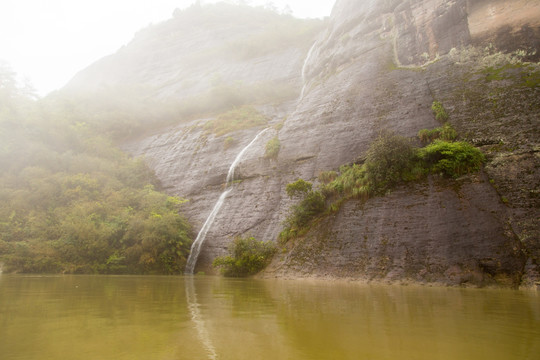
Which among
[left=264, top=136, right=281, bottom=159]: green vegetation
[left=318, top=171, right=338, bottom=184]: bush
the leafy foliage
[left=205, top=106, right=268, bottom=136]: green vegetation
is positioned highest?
[left=205, top=106, right=268, bottom=136]: green vegetation

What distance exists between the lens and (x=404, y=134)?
17234mm

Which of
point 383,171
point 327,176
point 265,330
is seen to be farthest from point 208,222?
point 265,330

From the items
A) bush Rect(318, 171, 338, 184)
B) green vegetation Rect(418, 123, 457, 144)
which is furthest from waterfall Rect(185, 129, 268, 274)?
green vegetation Rect(418, 123, 457, 144)

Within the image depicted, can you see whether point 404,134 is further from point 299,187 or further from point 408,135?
point 299,187

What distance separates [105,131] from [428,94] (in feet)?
111

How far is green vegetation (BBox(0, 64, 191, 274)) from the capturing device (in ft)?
61.3

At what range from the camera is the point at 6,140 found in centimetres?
2814

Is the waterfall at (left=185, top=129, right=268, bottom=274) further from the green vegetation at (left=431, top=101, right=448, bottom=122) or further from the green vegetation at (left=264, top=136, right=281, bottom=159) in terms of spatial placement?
the green vegetation at (left=431, top=101, right=448, bottom=122)

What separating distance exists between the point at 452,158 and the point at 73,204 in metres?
23.6

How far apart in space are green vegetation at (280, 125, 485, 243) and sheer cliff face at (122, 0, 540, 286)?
0.55 meters

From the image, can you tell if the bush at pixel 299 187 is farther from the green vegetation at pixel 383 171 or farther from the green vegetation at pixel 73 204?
the green vegetation at pixel 73 204

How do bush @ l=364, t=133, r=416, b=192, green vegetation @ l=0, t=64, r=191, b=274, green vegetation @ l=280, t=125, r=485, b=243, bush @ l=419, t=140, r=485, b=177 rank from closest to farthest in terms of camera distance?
bush @ l=419, t=140, r=485, b=177, green vegetation @ l=280, t=125, r=485, b=243, bush @ l=364, t=133, r=416, b=192, green vegetation @ l=0, t=64, r=191, b=274

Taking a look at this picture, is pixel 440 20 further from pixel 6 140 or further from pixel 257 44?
pixel 6 140

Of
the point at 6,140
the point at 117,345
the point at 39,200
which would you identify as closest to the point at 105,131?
the point at 6,140
